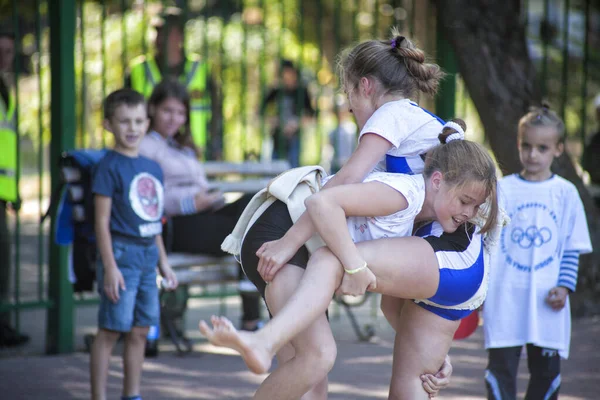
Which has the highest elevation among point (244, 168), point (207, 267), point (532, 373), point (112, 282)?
point (244, 168)

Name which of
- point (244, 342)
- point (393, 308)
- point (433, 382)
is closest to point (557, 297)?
point (393, 308)

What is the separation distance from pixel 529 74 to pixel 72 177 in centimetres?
353

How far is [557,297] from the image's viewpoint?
386 cm

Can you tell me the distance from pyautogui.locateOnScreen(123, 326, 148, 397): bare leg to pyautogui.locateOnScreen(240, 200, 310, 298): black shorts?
4.48 feet

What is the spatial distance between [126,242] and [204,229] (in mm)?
1420

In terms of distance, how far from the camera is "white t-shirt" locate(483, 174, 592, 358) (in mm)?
3904

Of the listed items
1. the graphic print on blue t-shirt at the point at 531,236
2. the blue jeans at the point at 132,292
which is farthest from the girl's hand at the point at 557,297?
the blue jeans at the point at 132,292

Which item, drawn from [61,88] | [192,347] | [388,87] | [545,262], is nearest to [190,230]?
[192,347]

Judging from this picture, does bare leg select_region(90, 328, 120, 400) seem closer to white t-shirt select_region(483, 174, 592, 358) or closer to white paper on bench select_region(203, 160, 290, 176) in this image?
white t-shirt select_region(483, 174, 592, 358)

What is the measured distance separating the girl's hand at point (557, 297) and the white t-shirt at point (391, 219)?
1272 millimetres

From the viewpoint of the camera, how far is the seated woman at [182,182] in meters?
5.33

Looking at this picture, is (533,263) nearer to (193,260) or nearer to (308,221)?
(308,221)

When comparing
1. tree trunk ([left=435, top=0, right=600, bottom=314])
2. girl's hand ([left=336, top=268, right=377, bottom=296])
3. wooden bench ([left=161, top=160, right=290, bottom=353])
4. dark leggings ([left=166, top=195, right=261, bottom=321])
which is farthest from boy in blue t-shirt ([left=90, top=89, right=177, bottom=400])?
tree trunk ([left=435, top=0, right=600, bottom=314])

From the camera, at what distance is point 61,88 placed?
545 cm
